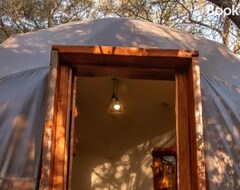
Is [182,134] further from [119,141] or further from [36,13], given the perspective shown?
[36,13]

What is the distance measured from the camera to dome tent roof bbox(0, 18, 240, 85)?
381 centimetres

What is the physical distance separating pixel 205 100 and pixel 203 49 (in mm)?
920

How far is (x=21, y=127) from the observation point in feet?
10.5

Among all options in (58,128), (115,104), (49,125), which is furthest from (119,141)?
(49,125)

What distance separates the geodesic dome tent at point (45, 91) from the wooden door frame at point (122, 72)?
0.16 m

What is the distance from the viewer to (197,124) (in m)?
3.03

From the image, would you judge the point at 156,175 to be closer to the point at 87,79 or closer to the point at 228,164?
the point at 87,79

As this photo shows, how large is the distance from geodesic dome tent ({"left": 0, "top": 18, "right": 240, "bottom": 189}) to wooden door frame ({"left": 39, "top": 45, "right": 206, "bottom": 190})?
0.16m

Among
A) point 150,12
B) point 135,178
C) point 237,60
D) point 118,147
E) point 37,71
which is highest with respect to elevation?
point 150,12

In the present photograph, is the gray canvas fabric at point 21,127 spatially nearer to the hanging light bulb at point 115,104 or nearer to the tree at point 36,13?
the hanging light bulb at point 115,104

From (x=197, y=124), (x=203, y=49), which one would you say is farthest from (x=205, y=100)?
(x=203, y=49)

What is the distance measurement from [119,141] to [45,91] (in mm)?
3299

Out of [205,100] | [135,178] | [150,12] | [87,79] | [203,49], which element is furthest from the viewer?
[150,12]

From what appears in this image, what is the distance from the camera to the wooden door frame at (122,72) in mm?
2967
